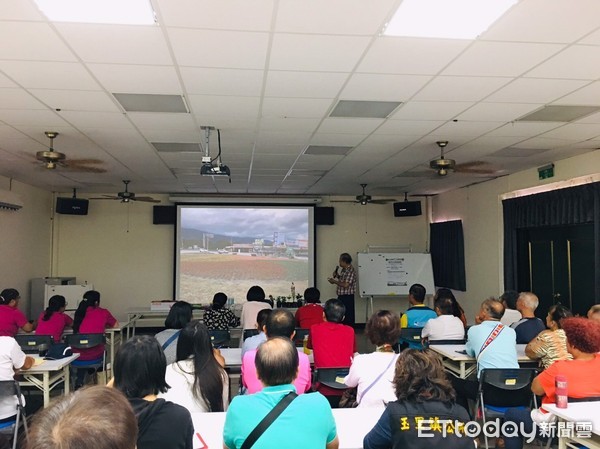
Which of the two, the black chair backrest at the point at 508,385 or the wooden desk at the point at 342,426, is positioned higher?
the wooden desk at the point at 342,426

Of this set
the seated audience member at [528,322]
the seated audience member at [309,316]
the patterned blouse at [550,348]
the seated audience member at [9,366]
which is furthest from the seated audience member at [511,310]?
the seated audience member at [9,366]

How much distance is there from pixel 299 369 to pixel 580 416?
163cm

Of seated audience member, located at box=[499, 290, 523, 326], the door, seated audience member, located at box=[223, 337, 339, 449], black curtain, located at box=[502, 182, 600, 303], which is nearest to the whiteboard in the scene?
black curtain, located at box=[502, 182, 600, 303]

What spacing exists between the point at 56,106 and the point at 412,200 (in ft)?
27.6

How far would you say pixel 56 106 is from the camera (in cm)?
402

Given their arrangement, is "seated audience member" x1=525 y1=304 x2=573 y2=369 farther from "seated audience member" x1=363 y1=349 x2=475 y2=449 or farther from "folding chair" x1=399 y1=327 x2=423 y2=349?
"seated audience member" x1=363 y1=349 x2=475 y2=449

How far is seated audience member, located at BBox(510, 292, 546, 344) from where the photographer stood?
4617mm

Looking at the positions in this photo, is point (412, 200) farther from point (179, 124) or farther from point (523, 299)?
point (179, 124)

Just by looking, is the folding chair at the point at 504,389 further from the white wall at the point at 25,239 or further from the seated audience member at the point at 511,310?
the white wall at the point at 25,239

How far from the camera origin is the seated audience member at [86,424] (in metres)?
0.82

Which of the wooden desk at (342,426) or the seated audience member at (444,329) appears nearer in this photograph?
the wooden desk at (342,426)

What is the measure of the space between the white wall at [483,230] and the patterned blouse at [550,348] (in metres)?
3.44

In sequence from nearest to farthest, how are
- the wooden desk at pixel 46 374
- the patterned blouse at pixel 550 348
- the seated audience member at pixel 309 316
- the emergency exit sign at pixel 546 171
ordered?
1. the patterned blouse at pixel 550 348
2. the wooden desk at pixel 46 374
3. the seated audience member at pixel 309 316
4. the emergency exit sign at pixel 546 171

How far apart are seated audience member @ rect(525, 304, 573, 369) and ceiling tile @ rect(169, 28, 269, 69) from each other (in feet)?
10.7
